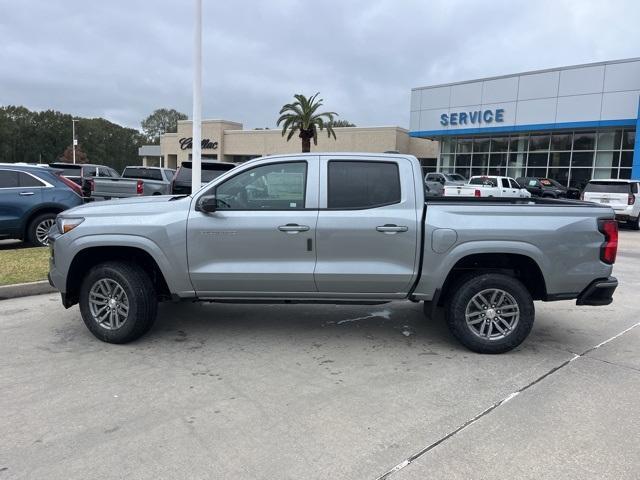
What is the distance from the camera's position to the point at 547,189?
2925 cm

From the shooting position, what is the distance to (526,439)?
3469 millimetres

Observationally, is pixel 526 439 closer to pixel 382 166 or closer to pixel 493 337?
pixel 493 337

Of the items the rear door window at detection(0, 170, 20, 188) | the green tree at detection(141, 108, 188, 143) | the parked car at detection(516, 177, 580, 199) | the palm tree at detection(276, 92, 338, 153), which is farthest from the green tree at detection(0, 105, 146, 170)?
the rear door window at detection(0, 170, 20, 188)

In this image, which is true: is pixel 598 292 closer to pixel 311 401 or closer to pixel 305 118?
pixel 311 401

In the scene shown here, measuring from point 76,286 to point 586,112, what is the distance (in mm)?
31129

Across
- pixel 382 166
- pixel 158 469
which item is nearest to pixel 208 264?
pixel 382 166

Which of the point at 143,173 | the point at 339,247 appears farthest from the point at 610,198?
the point at 339,247

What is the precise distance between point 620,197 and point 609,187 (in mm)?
554

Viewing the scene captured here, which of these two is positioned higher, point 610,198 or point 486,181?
point 486,181

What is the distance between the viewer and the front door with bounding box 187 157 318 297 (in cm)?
497

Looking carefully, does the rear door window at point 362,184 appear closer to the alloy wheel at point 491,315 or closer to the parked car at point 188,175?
the alloy wheel at point 491,315

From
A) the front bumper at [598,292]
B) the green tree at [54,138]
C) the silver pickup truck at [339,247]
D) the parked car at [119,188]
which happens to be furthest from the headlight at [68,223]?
the green tree at [54,138]

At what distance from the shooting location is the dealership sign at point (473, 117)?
3350 cm

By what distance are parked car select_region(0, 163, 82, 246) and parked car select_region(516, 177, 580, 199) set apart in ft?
80.5
